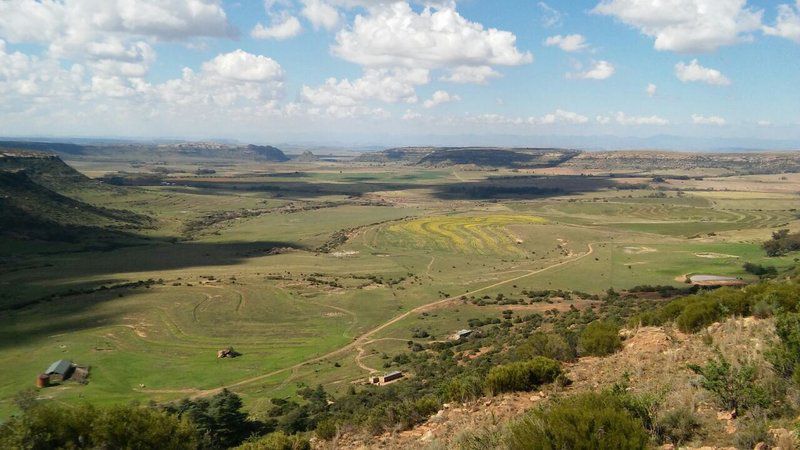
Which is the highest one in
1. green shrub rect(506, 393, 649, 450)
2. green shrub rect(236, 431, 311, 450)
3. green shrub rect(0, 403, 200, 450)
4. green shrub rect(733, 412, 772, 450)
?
green shrub rect(733, 412, 772, 450)

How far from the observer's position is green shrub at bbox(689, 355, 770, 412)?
10406mm

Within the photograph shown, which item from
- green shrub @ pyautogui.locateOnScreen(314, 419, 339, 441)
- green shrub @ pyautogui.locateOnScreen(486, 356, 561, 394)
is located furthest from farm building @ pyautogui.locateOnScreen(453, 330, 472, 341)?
green shrub @ pyautogui.locateOnScreen(314, 419, 339, 441)

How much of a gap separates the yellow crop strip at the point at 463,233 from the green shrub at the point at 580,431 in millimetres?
83511

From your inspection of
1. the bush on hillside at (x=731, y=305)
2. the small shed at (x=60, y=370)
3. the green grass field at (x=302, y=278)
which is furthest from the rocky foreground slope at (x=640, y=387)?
the small shed at (x=60, y=370)

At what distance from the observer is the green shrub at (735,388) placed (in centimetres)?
1041

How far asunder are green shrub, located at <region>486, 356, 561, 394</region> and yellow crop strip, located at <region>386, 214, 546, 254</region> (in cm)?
7638

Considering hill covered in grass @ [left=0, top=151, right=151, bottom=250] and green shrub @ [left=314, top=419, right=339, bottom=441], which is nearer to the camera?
green shrub @ [left=314, top=419, right=339, bottom=441]

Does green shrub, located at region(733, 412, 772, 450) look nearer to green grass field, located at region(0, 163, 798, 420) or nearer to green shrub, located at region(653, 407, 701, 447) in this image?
green shrub, located at region(653, 407, 701, 447)

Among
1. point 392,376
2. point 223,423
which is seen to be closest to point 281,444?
point 223,423

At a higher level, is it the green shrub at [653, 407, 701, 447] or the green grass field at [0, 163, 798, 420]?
the green shrub at [653, 407, 701, 447]

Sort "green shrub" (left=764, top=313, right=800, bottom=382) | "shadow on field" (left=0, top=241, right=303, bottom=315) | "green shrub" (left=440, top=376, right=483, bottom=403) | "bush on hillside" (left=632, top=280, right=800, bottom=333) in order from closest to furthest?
"green shrub" (left=764, top=313, right=800, bottom=382)
"green shrub" (left=440, top=376, right=483, bottom=403)
"bush on hillside" (left=632, top=280, right=800, bottom=333)
"shadow on field" (left=0, top=241, right=303, bottom=315)

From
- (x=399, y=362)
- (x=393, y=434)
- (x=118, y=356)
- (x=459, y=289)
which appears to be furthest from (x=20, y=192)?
(x=393, y=434)

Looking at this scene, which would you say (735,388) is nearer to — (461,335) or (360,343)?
(461,335)

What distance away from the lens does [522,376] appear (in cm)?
1633
